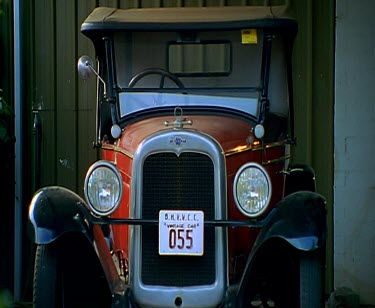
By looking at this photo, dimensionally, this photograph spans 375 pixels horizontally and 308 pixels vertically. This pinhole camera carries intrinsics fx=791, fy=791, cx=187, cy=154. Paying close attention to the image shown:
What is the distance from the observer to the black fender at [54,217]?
4.50 m

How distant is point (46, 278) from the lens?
4551 mm

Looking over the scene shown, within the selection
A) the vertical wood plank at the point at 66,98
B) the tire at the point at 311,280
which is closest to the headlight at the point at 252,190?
the tire at the point at 311,280

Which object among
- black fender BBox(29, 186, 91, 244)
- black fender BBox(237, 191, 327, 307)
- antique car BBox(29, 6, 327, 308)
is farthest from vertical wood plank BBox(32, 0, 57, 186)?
black fender BBox(237, 191, 327, 307)

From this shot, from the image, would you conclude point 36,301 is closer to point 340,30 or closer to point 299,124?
point 299,124

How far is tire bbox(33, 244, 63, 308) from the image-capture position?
452 centimetres

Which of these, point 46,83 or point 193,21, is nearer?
point 193,21

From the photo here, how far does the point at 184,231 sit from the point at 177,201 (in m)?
0.20

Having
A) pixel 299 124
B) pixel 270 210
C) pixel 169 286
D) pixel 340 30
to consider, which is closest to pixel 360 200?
pixel 299 124

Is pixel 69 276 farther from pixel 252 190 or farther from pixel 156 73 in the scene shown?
pixel 156 73

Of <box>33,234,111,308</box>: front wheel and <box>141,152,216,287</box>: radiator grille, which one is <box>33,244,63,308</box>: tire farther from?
<box>141,152,216,287</box>: radiator grille

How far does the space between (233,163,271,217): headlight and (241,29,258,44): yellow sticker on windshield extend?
104cm

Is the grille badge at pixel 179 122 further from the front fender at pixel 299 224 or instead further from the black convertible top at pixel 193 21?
the front fender at pixel 299 224

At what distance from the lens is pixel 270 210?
472 cm

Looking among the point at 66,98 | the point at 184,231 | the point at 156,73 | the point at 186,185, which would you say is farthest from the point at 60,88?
the point at 184,231
